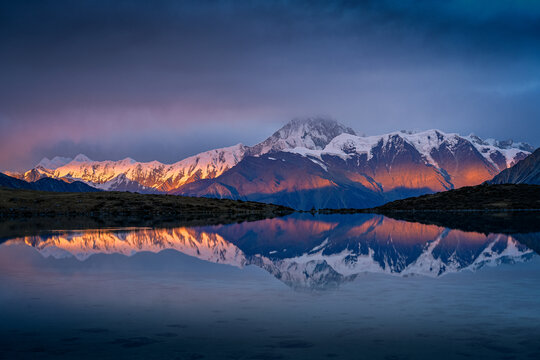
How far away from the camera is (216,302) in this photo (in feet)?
91.4

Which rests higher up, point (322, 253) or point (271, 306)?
point (322, 253)

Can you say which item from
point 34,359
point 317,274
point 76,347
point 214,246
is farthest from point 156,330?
point 214,246

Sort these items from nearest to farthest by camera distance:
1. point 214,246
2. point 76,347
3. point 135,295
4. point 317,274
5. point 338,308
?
point 76,347, point 338,308, point 135,295, point 317,274, point 214,246

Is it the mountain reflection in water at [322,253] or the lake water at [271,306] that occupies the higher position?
the mountain reflection in water at [322,253]

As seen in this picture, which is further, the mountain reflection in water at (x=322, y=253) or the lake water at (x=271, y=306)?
the mountain reflection in water at (x=322, y=253)

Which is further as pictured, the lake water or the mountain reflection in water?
the mountain reflection in water

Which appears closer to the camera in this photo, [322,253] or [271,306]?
[271,306]

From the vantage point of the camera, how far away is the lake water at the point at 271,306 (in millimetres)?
19344

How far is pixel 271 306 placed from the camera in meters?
26.8

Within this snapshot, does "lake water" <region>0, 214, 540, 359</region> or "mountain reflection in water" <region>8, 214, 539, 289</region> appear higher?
"mountain reflection in water" <region>8, 214, 539, 289</region>

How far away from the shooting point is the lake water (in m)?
19.3

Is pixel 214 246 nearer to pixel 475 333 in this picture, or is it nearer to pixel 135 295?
pixel 135 295

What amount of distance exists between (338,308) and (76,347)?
500 inches

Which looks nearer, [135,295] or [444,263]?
[135,295]
